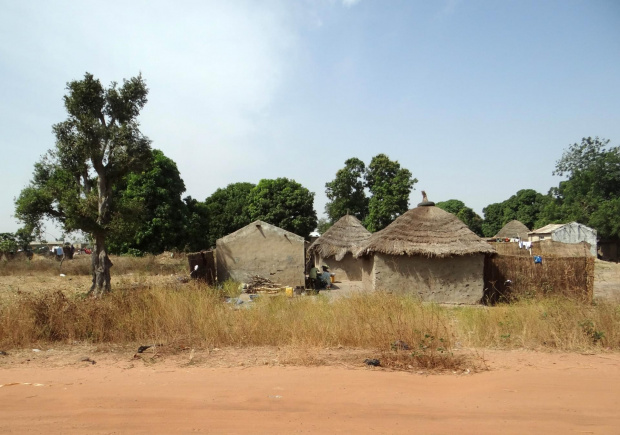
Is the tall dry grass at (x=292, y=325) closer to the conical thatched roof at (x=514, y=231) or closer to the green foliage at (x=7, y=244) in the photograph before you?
the green foliage at (x=7, y=244)

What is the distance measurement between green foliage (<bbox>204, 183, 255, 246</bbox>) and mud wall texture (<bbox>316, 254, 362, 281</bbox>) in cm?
1628

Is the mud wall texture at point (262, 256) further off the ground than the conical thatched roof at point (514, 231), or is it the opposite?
the conical thatched roof at point (514, 231)

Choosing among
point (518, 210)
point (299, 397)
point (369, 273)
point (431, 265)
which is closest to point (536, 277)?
point (431, 265)

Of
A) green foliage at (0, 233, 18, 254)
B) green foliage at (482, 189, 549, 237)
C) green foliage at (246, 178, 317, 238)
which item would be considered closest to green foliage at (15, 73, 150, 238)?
green foliage at (0, 233, 18, 254)

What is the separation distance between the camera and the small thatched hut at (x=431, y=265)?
605 inches

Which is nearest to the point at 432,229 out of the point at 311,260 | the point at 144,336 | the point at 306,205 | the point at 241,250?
the point at 241,250

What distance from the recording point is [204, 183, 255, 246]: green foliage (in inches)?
1665

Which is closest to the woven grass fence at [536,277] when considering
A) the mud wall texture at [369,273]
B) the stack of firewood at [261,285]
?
the mud wall texture at [369,273]

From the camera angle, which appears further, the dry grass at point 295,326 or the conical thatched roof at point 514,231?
the conical thatched roof at point 514,231

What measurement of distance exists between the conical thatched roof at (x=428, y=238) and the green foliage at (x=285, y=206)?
866 inches

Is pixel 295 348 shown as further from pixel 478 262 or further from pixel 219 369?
pixel 478 262

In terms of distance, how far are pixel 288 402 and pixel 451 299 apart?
11.8 meters

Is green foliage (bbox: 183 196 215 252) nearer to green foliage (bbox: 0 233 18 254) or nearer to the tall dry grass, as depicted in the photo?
green foliage (bbox: 0 233 18 254)

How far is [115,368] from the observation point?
6.20 m
